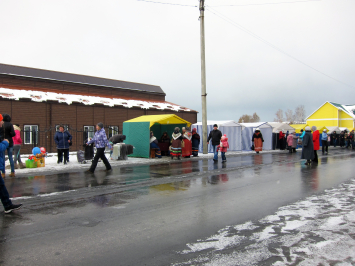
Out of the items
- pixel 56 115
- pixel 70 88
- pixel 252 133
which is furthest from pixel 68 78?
pixel 252 133

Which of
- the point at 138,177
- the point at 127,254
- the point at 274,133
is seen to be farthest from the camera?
the point at 274,133

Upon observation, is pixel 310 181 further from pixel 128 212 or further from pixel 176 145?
pixel 176 145

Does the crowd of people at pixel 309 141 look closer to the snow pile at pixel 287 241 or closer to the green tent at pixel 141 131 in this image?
the green tent at pixel 141 131

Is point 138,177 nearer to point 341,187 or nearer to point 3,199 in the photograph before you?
point 3,199

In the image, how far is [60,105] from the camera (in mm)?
27938

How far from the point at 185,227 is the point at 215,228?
48cm

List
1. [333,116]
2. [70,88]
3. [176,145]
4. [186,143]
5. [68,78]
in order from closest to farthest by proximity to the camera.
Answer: [176,145] < [186,143] < [70,88] < [68,78] < [333,116]

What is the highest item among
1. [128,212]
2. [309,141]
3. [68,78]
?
[68,78]

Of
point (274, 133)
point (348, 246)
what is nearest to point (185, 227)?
point (348, 246)

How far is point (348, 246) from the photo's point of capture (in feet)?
13.7

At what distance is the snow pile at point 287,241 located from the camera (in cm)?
372

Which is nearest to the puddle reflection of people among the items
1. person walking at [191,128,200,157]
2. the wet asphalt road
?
the wet asphalt road

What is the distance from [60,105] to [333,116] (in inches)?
2208

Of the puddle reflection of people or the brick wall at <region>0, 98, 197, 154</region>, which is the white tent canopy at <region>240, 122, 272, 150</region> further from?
the puddle reflection of people
